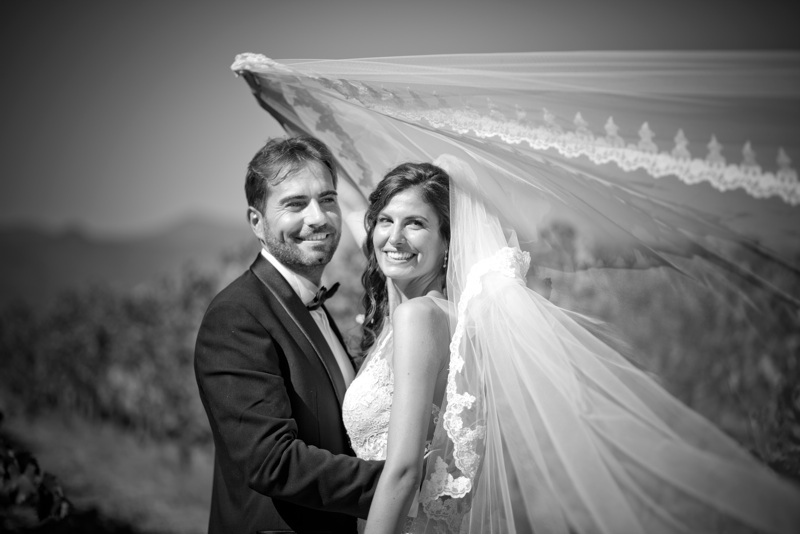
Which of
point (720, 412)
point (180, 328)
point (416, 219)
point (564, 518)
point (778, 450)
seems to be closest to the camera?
point (564, 518)

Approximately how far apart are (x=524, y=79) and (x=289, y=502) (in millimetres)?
1743

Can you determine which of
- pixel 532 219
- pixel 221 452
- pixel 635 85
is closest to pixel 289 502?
pixel 221 452

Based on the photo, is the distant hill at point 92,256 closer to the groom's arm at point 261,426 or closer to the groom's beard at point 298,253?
the groom's beard at point 298,253

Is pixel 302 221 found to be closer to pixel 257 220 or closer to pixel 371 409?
pixel 257 220

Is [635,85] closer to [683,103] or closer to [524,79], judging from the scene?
[683,103]

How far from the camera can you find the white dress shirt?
9.55 feet

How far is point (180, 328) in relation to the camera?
8.05 meters

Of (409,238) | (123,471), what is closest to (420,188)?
(409,238)

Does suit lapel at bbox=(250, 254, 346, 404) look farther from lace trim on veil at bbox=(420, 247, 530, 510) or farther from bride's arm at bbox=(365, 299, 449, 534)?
lace trim on veil at bbox=(420, 247, 530, 510)

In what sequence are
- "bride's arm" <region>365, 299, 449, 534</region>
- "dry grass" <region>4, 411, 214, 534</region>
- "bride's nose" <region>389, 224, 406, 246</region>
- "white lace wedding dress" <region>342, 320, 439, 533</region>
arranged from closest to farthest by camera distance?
1. "bride's arm" <region>365, 299, 449, 534</region>
2. "white lace wedding dress" <region>342, 320, 439, 533</region>
3. "bride's nose" <region>389, 224, 406, 246</region>
4. "dry grass" <region>4, 411, 214, 534</region>

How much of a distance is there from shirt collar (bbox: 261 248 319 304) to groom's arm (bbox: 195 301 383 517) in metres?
0.30

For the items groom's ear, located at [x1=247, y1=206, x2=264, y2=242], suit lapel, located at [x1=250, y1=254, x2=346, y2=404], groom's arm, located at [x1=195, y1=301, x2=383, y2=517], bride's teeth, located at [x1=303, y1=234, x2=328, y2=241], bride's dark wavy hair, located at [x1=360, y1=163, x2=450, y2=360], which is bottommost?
groom's arm, located at [x1=195, y1=301, x2=383, y2=517]

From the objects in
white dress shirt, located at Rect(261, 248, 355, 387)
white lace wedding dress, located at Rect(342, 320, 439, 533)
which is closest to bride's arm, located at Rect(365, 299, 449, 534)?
white lace wedding dress, located at Rect(342, 320, 439, 533)

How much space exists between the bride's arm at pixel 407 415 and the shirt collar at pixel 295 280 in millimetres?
606
